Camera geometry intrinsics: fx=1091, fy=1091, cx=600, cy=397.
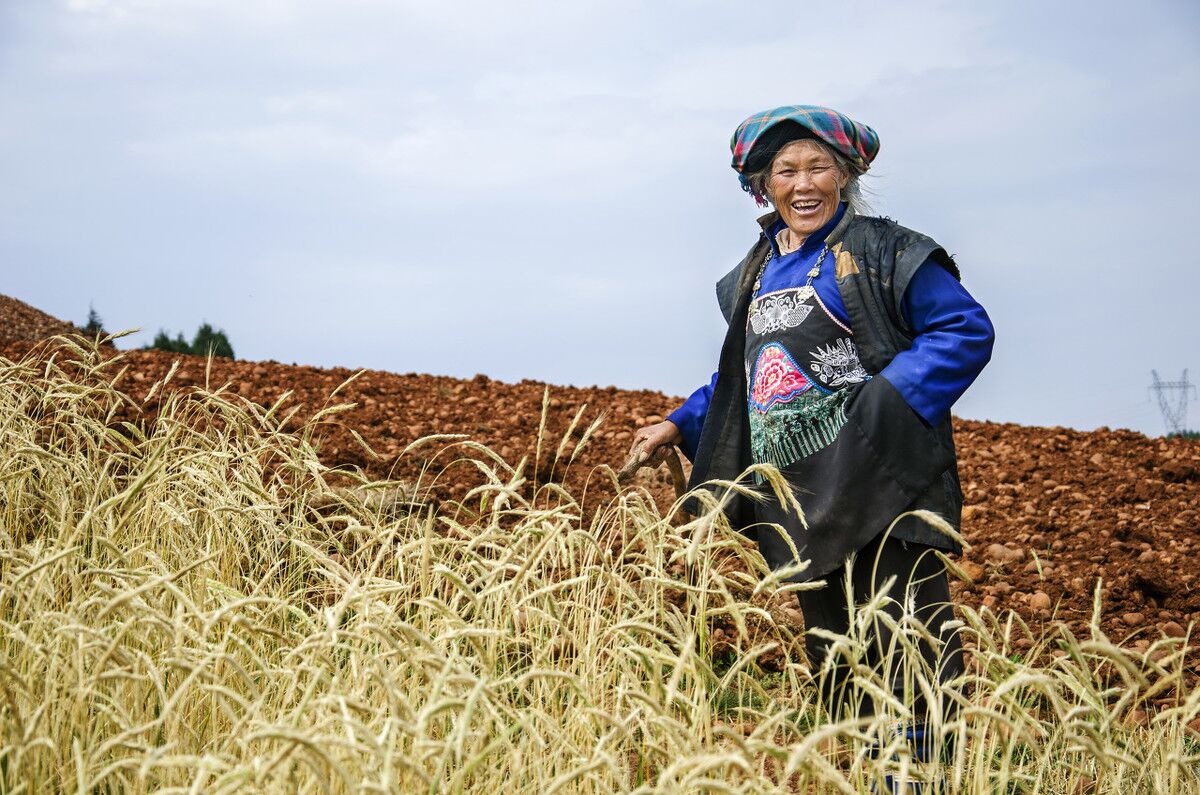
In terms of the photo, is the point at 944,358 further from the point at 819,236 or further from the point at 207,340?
the point at 207,340

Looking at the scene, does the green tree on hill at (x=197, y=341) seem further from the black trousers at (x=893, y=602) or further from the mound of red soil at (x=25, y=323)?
the black trousers at (x=893, y=602)

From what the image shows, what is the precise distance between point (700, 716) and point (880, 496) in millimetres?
860

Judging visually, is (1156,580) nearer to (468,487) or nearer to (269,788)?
(468,487)

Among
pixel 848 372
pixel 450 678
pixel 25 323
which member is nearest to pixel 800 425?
pixel 848 372

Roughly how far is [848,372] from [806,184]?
0.55 metres

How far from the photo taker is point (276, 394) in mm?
6754

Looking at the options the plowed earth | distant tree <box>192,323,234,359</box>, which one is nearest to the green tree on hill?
distant tree <box>192,323,234,359</box>

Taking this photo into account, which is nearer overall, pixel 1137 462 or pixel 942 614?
pixel 942 614

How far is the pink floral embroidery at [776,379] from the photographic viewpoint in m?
3.08

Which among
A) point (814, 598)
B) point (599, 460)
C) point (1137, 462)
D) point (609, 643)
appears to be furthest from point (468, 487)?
point (1137, 462)

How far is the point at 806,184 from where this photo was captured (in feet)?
10.3

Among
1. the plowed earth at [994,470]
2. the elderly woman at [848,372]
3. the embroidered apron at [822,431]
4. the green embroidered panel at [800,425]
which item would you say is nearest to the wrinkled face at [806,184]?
the elderly woman at [848,372]

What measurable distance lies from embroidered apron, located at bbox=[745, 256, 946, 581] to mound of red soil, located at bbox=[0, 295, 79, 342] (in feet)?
31.9

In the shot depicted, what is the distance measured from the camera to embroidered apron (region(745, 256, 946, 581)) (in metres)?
2.93
